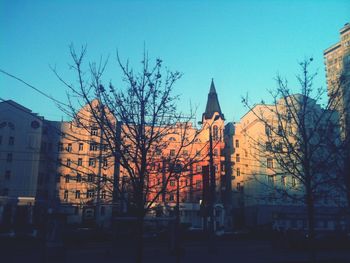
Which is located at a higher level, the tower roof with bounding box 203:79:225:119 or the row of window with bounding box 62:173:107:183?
the tower roof with bounding box 203:79:225:119

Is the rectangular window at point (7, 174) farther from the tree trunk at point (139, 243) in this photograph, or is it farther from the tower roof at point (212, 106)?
the tree trunk at point (139, 243)

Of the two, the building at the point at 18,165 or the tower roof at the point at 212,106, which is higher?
the tower roof at the point at 212,106

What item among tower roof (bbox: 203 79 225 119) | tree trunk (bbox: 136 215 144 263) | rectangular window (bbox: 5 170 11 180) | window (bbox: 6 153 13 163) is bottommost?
tree trunk (bbox: 136 215 144 263)

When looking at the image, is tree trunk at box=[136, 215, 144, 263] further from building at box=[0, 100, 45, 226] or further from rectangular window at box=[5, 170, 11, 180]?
rectangular window at box=[5, 170, 11, 180]

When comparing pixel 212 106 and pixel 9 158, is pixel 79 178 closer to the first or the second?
pixel 9 158

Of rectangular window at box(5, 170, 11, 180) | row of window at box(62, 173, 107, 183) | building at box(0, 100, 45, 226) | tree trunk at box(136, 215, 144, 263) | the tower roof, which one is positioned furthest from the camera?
the tower roof

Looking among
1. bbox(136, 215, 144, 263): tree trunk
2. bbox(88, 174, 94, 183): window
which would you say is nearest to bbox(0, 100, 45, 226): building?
bbox(88, 174, 94, 183): window

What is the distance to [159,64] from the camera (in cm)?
1103

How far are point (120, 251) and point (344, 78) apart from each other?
635 inches

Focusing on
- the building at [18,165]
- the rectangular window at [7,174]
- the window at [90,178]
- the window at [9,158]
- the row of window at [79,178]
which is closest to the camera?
the row of window at [79,178]

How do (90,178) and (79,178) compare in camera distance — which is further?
(90,178)

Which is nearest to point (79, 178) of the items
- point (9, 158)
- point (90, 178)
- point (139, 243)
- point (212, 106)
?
point (90, 178)

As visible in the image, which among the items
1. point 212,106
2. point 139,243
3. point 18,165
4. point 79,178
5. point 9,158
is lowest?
point 139,243

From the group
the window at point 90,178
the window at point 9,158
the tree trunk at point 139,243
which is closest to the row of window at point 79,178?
the window at point 90,178
